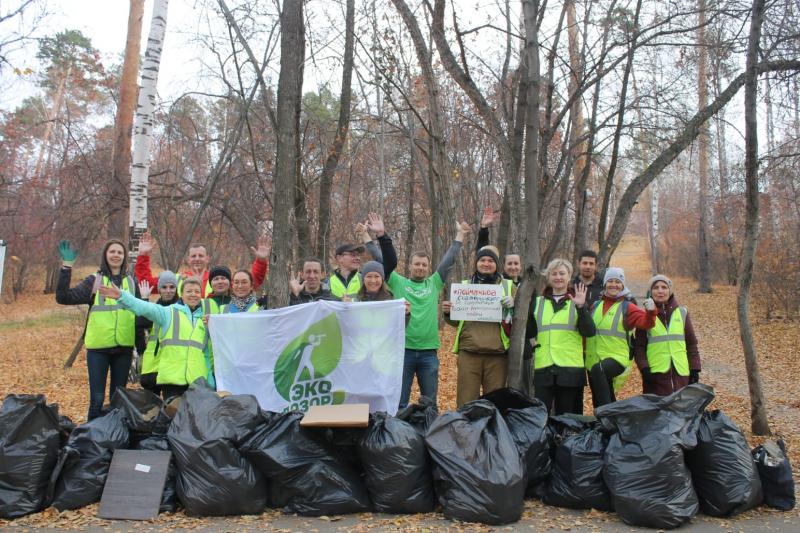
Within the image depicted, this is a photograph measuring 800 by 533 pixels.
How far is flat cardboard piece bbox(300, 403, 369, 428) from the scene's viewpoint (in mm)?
4180

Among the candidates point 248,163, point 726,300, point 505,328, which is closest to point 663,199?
point 726,300

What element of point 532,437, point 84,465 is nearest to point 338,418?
point 532,437

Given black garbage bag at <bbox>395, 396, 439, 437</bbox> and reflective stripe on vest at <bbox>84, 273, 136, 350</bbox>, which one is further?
reflective stripe on vest at <bbox>84, 273, 136, 350</bbox>

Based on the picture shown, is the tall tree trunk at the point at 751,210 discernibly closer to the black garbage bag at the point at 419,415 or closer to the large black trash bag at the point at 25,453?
the black garbage bag at the point at 419,415

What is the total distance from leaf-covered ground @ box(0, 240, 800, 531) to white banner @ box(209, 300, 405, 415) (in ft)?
4.07

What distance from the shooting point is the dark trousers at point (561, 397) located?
5074 mm

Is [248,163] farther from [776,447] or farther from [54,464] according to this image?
[776,447]

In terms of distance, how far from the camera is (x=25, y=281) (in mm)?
24953

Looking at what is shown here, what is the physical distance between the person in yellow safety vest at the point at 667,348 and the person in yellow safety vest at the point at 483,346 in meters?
1.12

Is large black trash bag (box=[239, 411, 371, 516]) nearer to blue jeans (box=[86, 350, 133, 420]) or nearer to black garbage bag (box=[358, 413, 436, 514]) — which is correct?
black garbage bag (box=[358, 413, 436, 514])

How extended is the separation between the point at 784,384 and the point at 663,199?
42.0 m

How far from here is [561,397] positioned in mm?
5129

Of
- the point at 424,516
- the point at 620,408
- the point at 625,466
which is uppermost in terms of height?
the point at 620,408

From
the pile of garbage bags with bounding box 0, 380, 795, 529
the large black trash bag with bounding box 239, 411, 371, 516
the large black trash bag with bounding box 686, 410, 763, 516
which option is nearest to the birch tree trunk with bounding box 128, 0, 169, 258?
the pile of garbage bags with bounding box 0, 380, 795, 529
